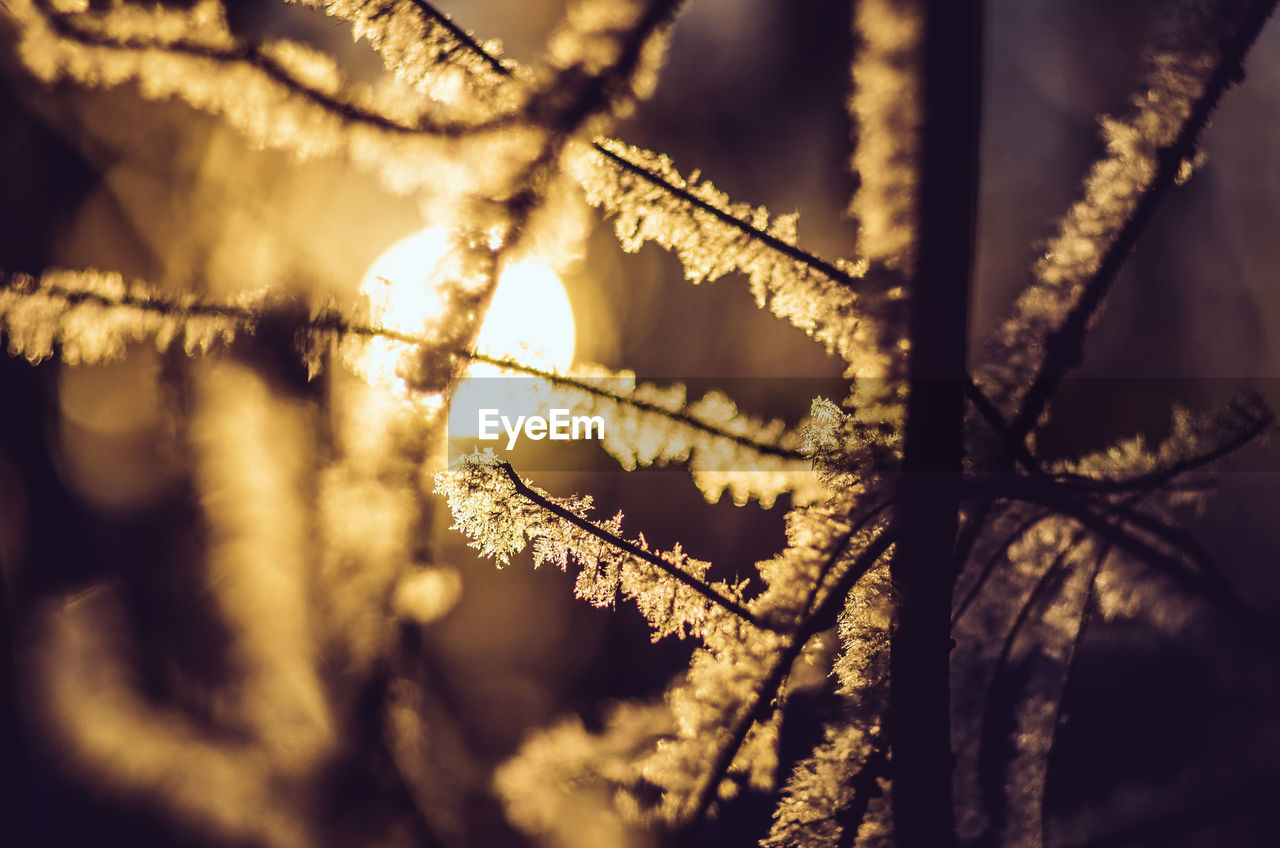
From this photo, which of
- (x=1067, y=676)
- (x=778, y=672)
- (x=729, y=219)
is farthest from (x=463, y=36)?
(x=1067, y=676)

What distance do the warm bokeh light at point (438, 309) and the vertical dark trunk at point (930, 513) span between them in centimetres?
28

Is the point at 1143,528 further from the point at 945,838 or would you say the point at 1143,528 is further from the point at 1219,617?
the point at 945,838

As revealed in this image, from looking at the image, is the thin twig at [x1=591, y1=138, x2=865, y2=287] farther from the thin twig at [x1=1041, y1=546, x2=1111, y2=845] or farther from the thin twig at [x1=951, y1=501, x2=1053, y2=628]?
the thin twig at [x1=1041, y1=546, x2=1111, y2=845]

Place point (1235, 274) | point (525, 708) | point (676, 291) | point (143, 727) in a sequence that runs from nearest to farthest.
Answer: point (143, 727)
point (525, 708)
point (1235, 274)
point (676, 291)

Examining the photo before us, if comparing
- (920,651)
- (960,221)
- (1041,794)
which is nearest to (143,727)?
(920,651)

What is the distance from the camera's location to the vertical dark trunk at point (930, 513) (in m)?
0.42

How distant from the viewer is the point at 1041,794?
666 mm

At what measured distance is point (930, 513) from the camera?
0.44 meters

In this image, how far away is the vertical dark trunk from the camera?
42 centimetres

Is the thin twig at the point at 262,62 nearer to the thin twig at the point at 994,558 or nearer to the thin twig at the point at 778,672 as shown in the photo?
the thin twig at the point at 778,672

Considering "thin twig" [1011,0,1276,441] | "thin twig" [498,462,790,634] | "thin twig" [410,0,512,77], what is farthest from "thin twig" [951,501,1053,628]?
"thin twig" [410,0,512,77]

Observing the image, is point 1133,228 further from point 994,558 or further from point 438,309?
point 438,309

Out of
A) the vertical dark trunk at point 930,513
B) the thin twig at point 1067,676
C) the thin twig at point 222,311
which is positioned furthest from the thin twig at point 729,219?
the thin twig at point 1067,676

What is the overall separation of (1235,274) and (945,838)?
3.23ft
